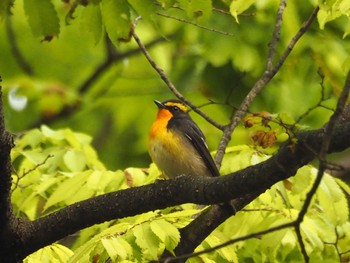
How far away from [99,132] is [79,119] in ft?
3.09

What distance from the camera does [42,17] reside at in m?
4.95

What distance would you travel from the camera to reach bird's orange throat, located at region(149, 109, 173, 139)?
7488 mm

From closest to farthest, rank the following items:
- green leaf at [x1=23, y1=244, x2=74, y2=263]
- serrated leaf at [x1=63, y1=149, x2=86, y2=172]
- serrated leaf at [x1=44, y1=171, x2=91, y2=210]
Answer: green leaf at [x1=23, y1=244, x2=74, y2=263] < serrated leaf at [x1=44, y1=171, x2=91, y2=210] < serrated leaf at [x1=63, y1=149, x2=86, y2=172]

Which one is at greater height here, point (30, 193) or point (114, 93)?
point (30, 193)

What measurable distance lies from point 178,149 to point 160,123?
0.36 meters

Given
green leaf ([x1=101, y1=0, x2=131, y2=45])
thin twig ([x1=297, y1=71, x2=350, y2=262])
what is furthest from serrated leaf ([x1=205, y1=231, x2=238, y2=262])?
thin twig ([x1=297, y1=71, x2=350, y2=262])

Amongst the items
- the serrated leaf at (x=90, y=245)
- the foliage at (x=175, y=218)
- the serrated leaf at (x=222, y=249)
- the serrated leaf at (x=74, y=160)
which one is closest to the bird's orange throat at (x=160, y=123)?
the foliage at (x=175, y=218)

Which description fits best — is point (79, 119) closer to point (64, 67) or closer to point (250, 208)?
point (64, 67)

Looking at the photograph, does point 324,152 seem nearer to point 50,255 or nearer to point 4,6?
A: point 4,6

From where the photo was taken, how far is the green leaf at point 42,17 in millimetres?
4848

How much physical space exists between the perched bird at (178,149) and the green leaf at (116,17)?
205cm

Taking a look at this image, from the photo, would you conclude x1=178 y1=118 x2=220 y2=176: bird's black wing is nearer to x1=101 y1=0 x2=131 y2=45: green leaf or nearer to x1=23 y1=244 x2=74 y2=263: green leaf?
x1=23 y1=244 x2=74 y2=263: green leaf

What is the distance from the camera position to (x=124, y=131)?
15.0 meters

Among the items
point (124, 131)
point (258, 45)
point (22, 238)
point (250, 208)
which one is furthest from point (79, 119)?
point (22, 238)
